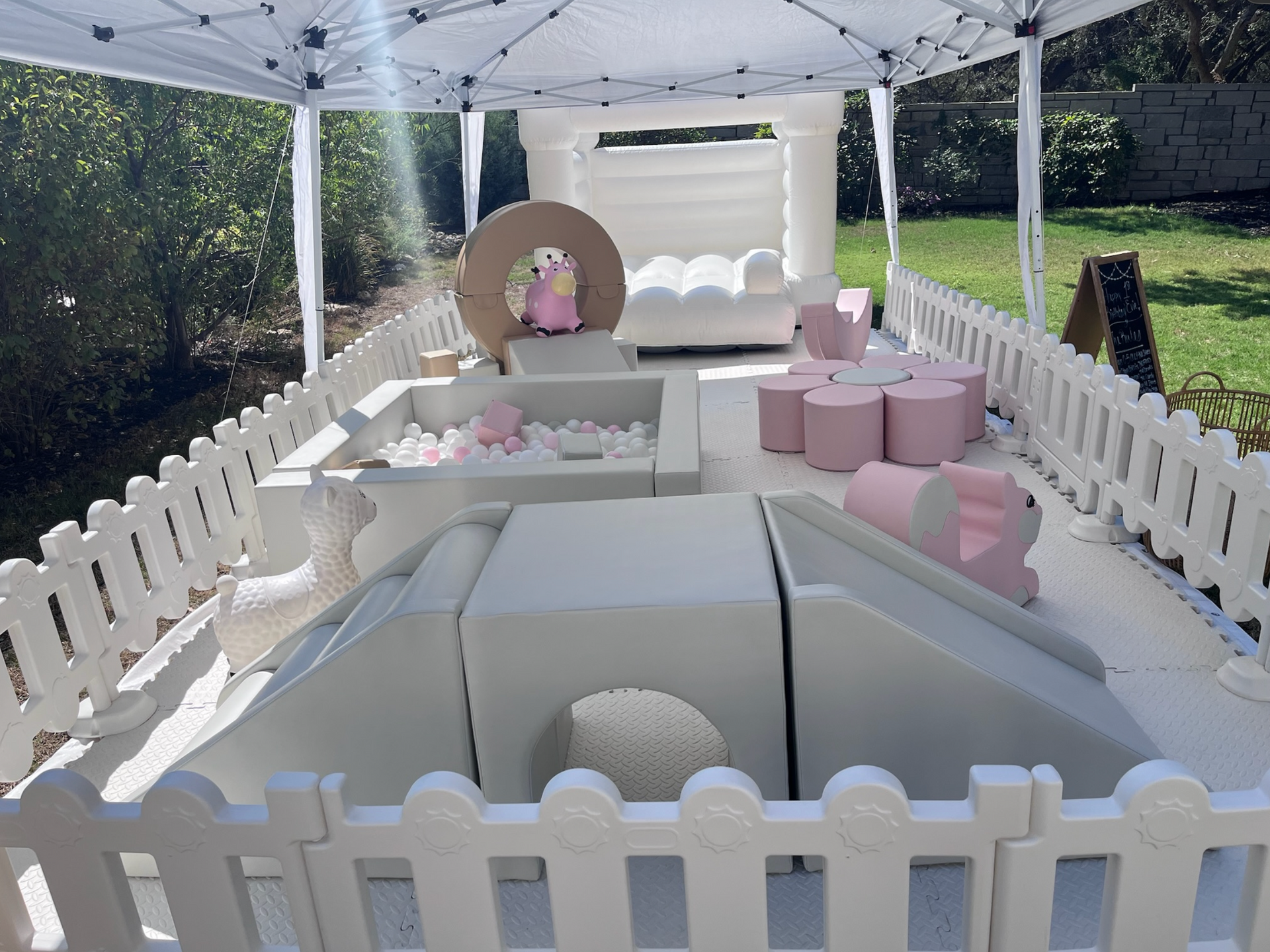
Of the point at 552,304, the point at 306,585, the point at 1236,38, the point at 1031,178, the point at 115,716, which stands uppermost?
the point at 1236,38

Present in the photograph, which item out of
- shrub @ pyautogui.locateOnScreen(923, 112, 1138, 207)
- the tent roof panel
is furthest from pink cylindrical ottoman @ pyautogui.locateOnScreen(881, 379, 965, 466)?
shrub @ pyautogui.locateOnScreen(923, 112, 1138, 207)

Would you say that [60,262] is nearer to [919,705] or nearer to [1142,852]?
[919,705]

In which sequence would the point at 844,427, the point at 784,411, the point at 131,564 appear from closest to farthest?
the point at 131,564 → the point at 844,427 → the point at 784,411

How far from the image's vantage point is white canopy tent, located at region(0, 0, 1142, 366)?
3.94 metres

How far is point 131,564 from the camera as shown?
3199 millimetres

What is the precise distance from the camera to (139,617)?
3.20m

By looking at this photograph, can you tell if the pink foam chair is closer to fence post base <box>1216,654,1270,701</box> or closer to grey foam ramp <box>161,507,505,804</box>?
fence post base <box>1216,654,1270,701</box>

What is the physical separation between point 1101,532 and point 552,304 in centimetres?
355

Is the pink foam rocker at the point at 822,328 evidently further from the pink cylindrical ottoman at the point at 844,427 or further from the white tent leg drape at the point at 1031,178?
the pink cylindrical ottoman at the point at 844,427

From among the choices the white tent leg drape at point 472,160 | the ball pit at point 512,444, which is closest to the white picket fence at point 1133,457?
the ball pit at point 512,444

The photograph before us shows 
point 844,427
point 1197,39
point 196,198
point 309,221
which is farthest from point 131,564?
point 1197,39

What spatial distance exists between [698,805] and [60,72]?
9727 mm

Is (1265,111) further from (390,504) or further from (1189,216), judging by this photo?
(390,504)

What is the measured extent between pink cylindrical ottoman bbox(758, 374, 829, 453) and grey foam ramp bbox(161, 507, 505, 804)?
10.8 feet
